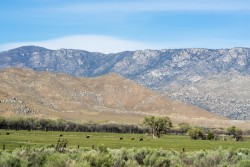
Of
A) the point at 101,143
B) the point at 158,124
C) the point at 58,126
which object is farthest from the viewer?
the point at 58,126

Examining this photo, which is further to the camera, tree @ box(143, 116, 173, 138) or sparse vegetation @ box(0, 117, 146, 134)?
sparse vegetation @ box(0, 117, 146, 134)

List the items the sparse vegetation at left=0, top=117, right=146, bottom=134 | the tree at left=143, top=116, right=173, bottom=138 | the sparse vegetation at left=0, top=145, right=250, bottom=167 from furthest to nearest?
the sparse vegetation at left=0, top=117, right=146, bottom=134 → the tree at left=143, top=116, right=173, bottom=138 → the sparse vegetation at left=0, top=145, right=250, bottom=167

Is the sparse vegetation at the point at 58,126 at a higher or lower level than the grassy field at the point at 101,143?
higher

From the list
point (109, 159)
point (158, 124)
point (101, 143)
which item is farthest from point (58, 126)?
point (109, 159)

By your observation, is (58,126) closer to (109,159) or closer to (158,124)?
(158,124)

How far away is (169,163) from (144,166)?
1.97 metres

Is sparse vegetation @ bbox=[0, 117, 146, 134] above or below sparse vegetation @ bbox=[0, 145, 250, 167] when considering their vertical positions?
above

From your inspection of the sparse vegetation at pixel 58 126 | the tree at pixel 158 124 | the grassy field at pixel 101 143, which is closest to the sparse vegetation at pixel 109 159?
the grassy field at pixel 101 143

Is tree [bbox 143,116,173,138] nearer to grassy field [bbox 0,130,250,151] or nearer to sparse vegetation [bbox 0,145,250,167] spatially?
grassy field [bbox 0,130,250,151]

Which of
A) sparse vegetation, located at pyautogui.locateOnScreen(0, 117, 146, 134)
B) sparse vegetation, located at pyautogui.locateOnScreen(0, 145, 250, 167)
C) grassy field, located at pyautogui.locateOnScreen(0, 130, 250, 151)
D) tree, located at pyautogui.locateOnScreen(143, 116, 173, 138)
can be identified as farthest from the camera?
sparse vegetation, located at pyautogui.locateOnScreen(0, 117, 146, 134)

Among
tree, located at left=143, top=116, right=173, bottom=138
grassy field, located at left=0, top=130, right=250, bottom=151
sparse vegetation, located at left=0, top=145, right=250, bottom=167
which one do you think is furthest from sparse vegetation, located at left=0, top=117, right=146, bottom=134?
sparse vegetation, located at left=0, top=145, right=250, bottom=167

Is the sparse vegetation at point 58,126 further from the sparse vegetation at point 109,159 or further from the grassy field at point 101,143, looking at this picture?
the sparse vegetation at point 109,159

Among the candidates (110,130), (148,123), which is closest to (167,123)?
(148,123)

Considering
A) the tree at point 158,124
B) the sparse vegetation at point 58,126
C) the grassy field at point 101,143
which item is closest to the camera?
the grassy field at point 101,143
